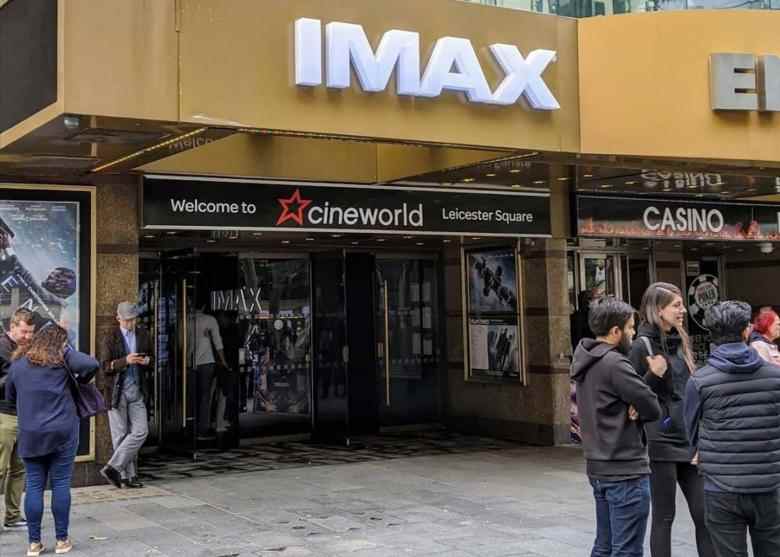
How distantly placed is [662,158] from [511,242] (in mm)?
3350

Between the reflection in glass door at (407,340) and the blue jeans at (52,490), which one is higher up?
the reflection in glass door at (407,340)

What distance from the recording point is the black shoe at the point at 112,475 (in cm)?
904

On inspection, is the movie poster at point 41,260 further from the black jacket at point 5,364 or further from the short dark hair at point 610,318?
the short dark hair at point 610,318

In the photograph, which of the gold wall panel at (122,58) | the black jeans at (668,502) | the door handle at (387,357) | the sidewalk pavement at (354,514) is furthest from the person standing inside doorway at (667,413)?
the door handle at (387,357)

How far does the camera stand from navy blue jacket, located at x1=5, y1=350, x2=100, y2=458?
664cm

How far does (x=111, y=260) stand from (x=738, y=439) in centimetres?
671

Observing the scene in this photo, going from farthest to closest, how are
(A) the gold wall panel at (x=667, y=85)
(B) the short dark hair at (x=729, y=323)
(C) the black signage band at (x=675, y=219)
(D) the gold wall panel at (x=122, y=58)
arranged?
(C) the black signage band at (x=675, y=219) < (A) the gold wall panel at (x=667, y=85) < (D) the gold wall panel at (x=122, y=58) < (B) the short dark hair at (x=729, y=323)

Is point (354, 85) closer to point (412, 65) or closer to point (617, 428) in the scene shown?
point (412, 65)

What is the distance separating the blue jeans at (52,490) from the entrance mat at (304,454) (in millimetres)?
3016

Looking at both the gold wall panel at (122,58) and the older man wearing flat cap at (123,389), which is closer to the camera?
the gold wall panel at (122,58)

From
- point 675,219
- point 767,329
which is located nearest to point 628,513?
point 767,329

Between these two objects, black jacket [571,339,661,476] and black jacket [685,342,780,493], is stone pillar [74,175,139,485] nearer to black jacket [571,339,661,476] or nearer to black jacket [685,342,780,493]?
black jacket [571,339,661,476]

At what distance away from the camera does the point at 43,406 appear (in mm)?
6688

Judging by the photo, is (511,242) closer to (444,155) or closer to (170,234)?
(444,155)
